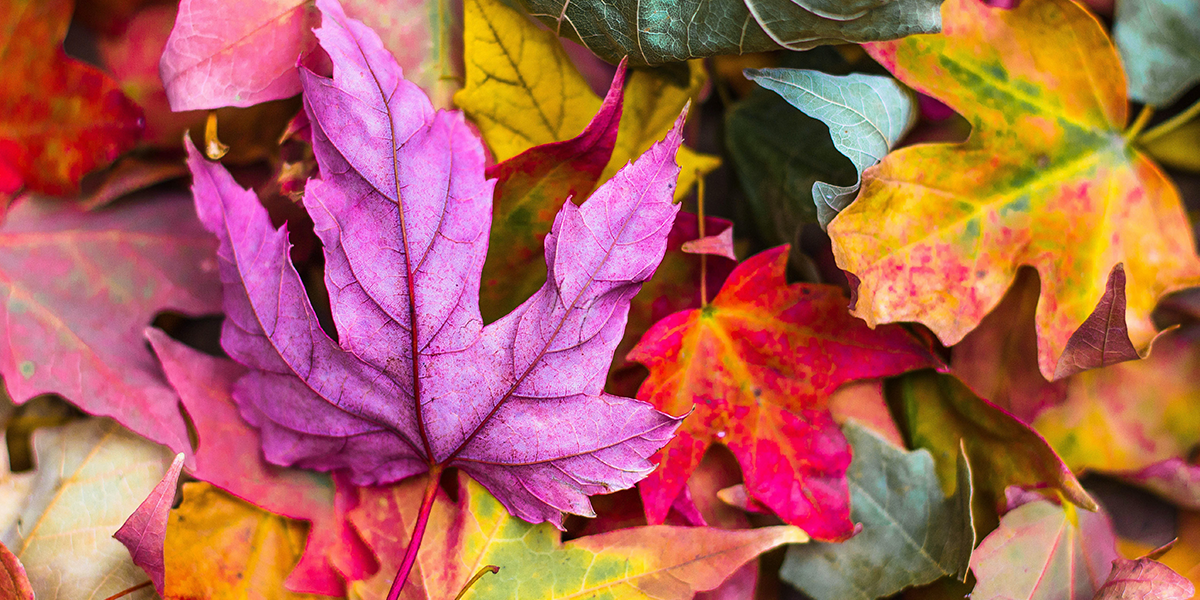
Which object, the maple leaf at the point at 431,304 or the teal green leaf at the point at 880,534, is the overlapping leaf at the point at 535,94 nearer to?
the maple leaf at the point at 431,304

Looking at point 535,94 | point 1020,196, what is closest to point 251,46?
point 535,94

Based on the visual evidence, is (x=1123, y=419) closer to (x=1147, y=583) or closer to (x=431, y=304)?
(x=1147, y=583)

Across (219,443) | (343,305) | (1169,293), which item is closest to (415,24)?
(343,305)

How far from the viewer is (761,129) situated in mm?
624

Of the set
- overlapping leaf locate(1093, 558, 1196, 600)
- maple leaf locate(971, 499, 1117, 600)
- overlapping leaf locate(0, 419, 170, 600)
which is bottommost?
overlapping leaf locate(0, 419, 170, 600)

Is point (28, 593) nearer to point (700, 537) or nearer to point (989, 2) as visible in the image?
point (700, 537)

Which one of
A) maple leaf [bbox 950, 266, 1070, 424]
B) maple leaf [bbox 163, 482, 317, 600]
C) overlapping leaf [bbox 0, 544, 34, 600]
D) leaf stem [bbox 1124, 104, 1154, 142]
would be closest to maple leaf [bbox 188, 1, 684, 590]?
maple leaf [bbox 163, 482, 317, 600]

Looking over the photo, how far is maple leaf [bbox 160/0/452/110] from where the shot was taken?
498mm

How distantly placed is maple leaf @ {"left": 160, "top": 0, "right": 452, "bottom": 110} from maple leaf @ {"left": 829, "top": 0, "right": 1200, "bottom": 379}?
0.36 metres

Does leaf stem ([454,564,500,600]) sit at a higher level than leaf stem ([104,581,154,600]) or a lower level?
higher

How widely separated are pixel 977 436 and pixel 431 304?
45 cm

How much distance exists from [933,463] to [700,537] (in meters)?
0.22

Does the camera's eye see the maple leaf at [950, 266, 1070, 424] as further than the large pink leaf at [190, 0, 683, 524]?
Yes

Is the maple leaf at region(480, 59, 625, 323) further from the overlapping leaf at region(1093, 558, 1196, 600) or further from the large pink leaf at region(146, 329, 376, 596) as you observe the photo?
the overlapping leaf at region(1093, 558, 1196, 600)
